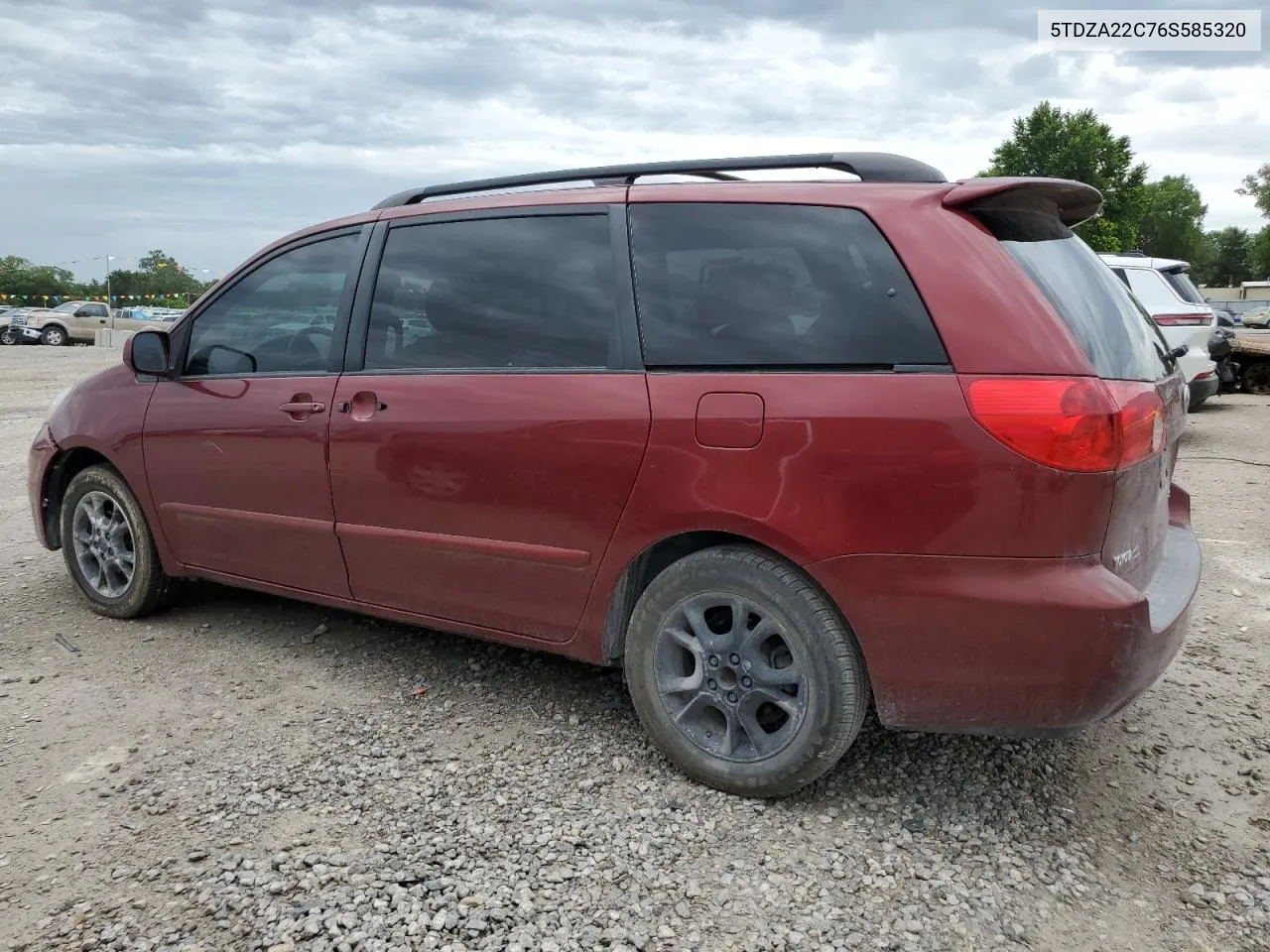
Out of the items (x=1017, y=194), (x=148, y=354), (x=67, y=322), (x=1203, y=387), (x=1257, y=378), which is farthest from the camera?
(x=67, y=322)

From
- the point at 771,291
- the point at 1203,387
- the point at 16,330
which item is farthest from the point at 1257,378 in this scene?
the point at 16,330

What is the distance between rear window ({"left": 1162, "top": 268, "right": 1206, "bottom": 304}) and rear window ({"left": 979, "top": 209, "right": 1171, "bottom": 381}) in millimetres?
9020

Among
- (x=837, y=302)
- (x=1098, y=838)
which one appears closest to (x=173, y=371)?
(x=837, y=302)

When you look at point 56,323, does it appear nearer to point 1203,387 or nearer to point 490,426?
point 1203,387

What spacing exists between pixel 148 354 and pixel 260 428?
30.5 inches

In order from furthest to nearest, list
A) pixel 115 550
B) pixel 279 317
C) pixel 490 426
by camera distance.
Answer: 1. pixel 115 550
2. pixel 279 317
3. pixel 490 426

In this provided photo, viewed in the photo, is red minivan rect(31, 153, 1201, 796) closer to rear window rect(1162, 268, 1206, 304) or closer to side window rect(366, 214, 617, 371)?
side window rect(366, 214, 617, 371)

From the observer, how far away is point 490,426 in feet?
10.6

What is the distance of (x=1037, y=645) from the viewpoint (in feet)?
8.32

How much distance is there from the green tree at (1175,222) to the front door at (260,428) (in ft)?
351

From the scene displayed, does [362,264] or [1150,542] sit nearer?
[1150,542]

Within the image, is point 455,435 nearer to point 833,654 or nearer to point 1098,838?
point 833,654

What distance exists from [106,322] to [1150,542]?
42351 millimetres

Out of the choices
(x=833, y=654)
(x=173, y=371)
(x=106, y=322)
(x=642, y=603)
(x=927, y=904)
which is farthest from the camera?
(x=106, y=322)
